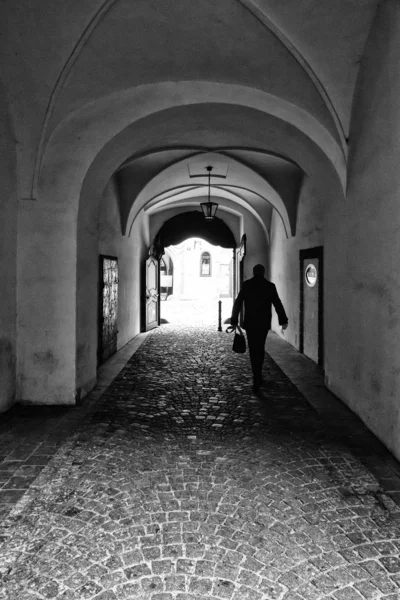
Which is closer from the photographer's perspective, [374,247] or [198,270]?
[374,247]

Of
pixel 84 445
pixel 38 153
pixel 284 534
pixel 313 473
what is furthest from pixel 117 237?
pixel 284 534

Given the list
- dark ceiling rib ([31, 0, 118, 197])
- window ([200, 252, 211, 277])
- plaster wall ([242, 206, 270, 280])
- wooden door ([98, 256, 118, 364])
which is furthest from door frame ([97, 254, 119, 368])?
window ([200, 252, 211, 277])

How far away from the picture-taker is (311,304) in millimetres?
8852

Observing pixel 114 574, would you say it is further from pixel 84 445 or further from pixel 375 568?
pixel 84 445

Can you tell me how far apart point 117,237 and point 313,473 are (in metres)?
7.31

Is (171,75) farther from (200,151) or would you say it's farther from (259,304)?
(200,151)

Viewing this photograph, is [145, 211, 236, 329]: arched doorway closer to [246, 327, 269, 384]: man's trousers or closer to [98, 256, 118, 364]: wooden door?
[98, 256, 118, 364]: wooden door

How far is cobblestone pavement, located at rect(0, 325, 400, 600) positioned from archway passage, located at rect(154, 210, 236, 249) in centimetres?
1184

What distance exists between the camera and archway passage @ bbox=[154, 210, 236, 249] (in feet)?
52.5

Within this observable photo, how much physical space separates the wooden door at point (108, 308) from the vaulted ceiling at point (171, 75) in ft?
8.10

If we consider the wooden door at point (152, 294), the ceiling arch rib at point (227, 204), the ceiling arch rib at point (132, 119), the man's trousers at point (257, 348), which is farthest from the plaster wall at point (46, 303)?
the wooden door at point (152, 294)

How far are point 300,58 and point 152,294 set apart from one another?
1024 cm

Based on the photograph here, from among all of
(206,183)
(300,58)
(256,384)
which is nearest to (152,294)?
(206,183)

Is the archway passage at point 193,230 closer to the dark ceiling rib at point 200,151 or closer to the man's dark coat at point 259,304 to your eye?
the dark ceiling rib at point 200,151
